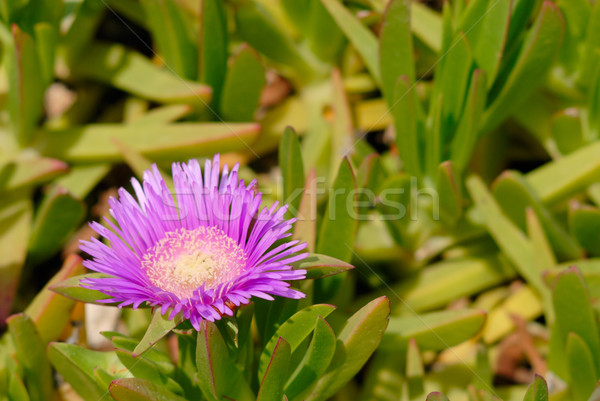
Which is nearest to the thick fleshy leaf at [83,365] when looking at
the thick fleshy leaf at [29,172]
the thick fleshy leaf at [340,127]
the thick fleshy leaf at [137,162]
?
the thick fleshy leaf at [137,162]

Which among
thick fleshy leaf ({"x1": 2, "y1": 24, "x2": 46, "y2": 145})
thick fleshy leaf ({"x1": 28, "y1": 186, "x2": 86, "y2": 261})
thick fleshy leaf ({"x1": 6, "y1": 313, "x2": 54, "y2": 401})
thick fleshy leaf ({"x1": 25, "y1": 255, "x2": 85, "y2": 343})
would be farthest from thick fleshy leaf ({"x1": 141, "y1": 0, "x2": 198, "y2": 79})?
thick fleshy leaf ({"x1": 6, "y1": 313, "x2": 54, "y2": 401})

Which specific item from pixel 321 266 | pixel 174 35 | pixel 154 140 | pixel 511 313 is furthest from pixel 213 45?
pixel 511 313

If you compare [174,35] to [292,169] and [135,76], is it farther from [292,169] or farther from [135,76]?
[292,169]

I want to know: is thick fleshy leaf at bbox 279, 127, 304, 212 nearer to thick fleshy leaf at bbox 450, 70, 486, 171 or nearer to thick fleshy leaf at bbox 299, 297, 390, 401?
thick fleshy leaf at bbox 299, 297, 390, 401

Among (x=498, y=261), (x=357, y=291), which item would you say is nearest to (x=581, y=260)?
(x=498, y=261)

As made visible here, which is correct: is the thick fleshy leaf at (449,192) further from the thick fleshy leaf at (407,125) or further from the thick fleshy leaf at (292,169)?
the thick fleshy leaf at (292,169)

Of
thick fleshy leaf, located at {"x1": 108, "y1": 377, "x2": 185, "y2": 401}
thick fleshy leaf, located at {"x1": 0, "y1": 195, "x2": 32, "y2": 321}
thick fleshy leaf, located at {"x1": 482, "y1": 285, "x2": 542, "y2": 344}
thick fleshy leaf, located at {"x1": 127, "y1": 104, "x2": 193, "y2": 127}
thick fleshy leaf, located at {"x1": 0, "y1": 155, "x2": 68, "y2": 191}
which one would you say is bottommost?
thick fleshy leaf, located at {"x1": 482, "y1": 285, "x2": 542, "y2": 344}
